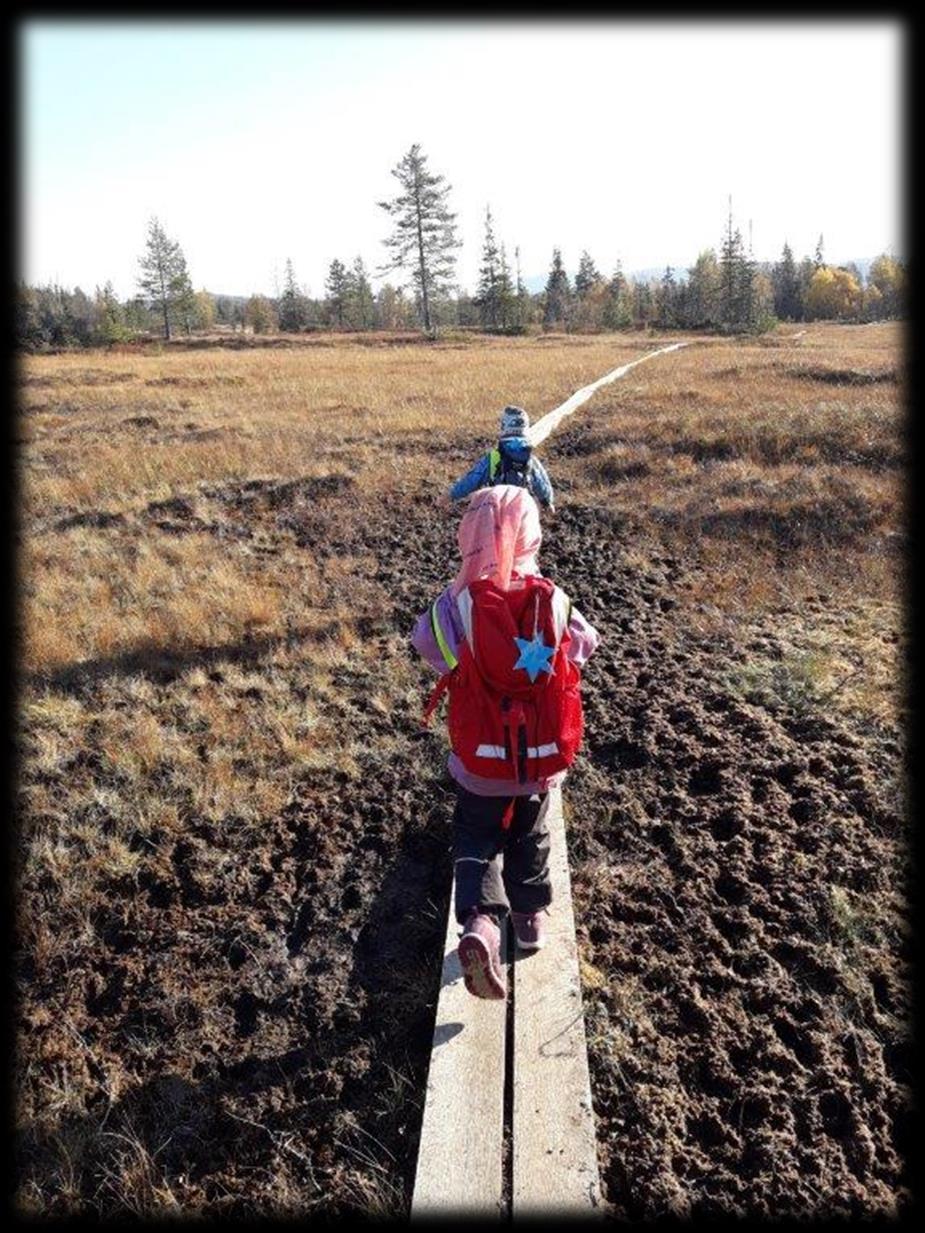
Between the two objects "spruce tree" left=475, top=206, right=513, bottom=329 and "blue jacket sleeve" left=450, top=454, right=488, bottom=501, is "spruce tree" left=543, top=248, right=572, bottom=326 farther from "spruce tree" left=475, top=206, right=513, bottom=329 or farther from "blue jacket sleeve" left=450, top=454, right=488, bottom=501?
"blue jacket sleeve" left=450, top=454, right=488, bottom=501

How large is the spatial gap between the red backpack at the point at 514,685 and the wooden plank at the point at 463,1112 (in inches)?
37.6

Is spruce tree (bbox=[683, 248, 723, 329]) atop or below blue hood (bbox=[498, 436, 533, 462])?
atop

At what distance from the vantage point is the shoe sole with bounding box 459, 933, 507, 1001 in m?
2.67

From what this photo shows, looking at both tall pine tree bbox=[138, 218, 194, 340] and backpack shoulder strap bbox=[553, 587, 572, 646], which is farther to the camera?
tall pine tree bbox=[138, 218, 194, 340]

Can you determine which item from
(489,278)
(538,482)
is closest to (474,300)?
(489,278)

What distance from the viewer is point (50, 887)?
3.91m

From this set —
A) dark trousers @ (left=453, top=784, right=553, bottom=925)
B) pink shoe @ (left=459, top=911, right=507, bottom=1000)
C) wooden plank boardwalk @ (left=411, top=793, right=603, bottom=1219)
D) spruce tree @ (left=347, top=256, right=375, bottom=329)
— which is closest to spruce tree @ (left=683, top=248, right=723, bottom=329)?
spruce tree @ (left=347, top=256, right=375, bottom=329)

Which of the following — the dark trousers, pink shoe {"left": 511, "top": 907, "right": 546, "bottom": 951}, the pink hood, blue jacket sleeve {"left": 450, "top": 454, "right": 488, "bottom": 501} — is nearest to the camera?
the pink hood

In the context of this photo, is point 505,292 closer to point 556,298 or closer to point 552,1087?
point 556,298

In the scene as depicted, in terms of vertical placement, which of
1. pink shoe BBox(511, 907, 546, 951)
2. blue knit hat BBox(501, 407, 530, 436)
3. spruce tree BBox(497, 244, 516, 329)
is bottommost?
pink shoe BBox(511, 907, 546, 951)

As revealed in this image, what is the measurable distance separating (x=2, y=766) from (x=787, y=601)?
6.74 meters

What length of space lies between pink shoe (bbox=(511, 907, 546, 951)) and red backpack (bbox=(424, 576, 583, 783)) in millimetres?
696

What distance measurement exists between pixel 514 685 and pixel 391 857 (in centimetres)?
177

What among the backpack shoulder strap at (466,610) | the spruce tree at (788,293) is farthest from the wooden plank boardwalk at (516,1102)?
the spruce tree at (788,293)
